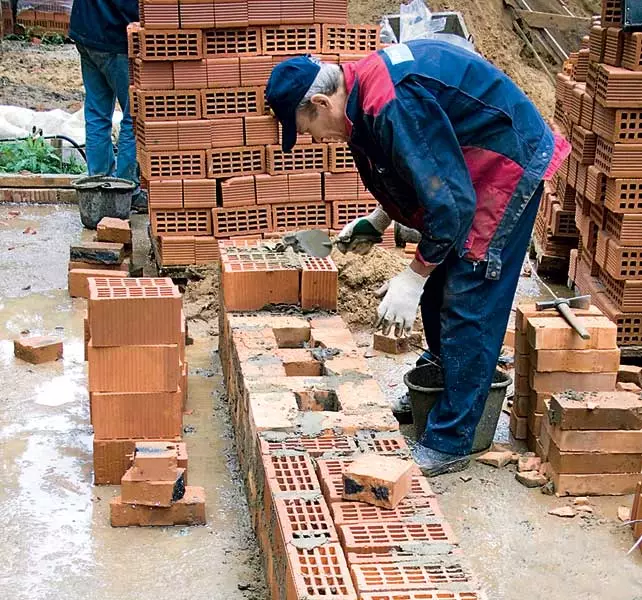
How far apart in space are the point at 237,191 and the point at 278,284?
1899mm

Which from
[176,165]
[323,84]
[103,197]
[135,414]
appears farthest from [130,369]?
[103,197]

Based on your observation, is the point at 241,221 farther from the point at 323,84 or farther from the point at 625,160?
the point at 323,84

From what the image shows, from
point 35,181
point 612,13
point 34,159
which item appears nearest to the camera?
point 612,13

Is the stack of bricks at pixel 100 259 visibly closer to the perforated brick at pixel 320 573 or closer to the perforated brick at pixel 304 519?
the perforated brick at pixel 304 519

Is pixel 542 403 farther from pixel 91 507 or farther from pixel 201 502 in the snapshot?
pixel 91 507

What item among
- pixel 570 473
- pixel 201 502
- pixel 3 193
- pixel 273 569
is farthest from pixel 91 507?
pixel 3 193

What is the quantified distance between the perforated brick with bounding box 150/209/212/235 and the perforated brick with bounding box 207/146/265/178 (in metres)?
0.31

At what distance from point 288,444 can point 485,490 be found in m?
1.16

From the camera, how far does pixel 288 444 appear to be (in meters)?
4.05

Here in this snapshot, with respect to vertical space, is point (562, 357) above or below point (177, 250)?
Result: above

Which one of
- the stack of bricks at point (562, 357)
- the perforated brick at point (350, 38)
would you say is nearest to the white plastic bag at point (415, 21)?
the perforated brick at point (350, 38)

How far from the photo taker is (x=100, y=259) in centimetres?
736

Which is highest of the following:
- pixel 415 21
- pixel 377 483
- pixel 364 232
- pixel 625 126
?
pixel 625 126

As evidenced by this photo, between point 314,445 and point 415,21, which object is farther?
point 415,21
